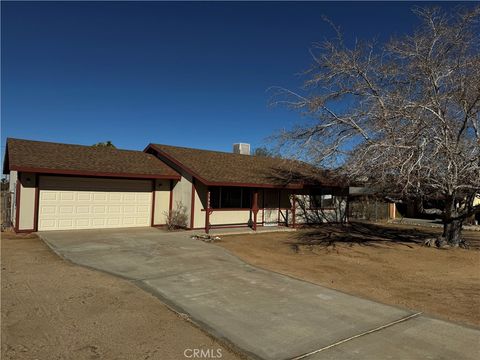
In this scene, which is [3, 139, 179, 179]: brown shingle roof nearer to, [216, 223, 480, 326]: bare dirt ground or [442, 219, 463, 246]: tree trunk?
[216, 223, 480, 326]: bare dirt ground

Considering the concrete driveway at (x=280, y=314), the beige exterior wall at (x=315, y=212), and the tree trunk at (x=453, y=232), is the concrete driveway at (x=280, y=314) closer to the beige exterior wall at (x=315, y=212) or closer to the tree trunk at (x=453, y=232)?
the tree trunk at (x=453, y=232)

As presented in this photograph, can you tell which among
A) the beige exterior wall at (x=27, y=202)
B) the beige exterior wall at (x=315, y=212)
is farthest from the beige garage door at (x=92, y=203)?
the beige exterior wall at (x=315, y=212)

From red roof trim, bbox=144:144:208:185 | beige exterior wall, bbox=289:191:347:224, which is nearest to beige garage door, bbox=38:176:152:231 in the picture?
red roof trim, bbox=144:144:208:185

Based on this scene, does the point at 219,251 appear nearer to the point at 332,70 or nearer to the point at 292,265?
the point at 292,265

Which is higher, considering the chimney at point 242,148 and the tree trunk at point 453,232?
the chimney at point 242,148

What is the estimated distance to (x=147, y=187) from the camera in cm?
1770

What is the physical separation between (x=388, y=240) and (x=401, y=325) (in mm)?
11319

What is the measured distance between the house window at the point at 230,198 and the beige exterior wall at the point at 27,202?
727cm

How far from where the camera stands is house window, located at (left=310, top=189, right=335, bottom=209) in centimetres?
2220

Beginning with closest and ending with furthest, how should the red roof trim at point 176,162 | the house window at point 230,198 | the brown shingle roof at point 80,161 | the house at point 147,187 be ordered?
the brown shingle roof at point 80,161 → the house at point 147,187 → the red roof trim at point 176,162 → the house window at point 230,198

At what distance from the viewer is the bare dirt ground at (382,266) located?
7.29m

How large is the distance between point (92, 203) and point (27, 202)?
2.41 metres

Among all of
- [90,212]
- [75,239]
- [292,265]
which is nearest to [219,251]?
[292,265]

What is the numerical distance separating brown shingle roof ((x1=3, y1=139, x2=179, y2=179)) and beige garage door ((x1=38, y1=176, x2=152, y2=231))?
0.58 m
